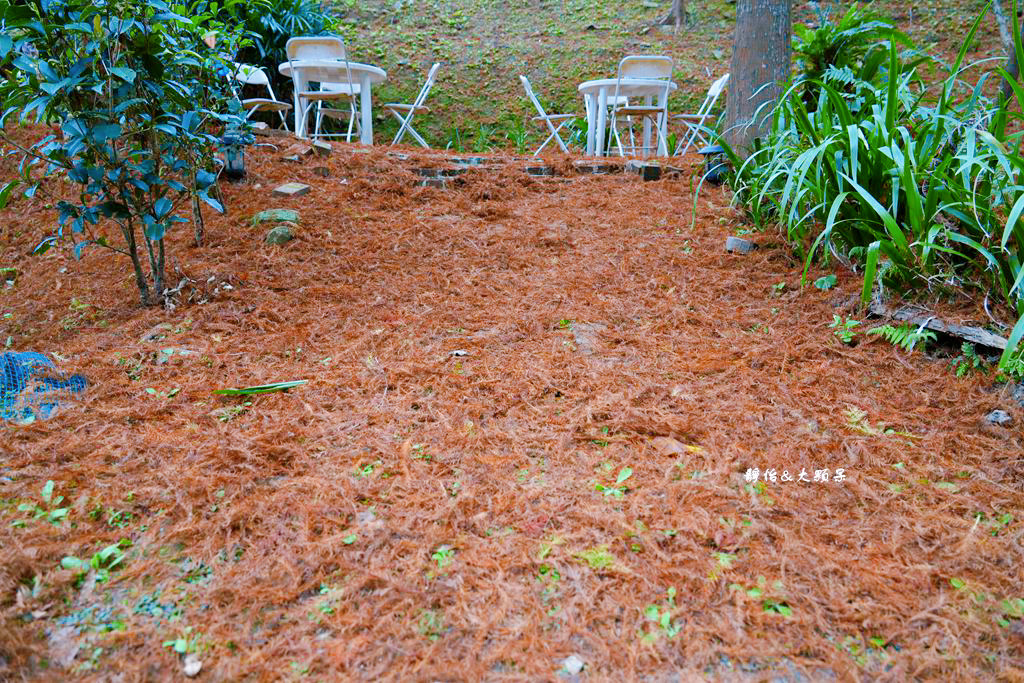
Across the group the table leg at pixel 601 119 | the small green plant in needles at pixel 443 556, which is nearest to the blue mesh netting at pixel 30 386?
the small green plant in needles at pixel 443 556

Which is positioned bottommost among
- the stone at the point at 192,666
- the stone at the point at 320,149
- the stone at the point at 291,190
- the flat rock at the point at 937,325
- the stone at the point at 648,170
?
the stone at the point at 192,666

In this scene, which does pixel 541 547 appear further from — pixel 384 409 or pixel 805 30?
pixel 805 30

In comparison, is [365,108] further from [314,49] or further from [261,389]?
[261,389]

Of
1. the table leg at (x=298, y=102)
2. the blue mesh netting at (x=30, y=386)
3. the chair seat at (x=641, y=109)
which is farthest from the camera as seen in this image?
the chair seat at (x=641, y=109)

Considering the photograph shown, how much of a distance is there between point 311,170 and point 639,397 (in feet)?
10.8

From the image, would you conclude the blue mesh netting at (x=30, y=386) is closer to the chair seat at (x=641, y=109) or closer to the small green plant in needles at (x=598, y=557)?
the small green plant in needles at (x=598, y=557)

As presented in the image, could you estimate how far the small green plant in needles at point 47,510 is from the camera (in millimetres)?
1518

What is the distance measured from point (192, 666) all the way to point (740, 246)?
283 centimetres

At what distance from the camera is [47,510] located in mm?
1558

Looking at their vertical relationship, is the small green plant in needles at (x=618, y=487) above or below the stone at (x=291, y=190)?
below

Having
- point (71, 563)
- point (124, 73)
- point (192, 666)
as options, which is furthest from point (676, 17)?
point (192, 666)

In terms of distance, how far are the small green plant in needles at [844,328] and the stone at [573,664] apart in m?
1.71

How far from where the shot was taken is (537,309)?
2727 millimetres

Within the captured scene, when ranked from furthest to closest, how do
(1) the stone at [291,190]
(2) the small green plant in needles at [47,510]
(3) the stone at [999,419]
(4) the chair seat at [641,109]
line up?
(4) the chair seat at [641,109] < (1) the stone at [291,190] < (3) the stone at [999,419] < (2) the small green plant in needles at [47,510]
